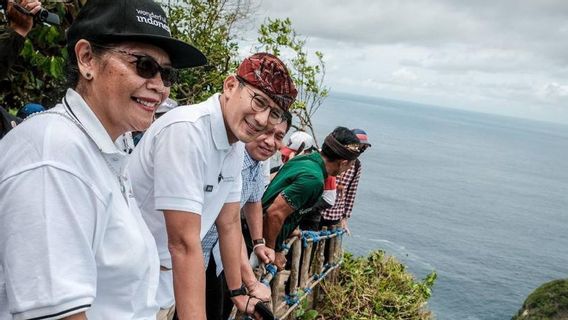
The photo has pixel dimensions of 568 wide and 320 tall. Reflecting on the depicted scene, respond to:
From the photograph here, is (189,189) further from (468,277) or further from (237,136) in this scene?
(468,277)

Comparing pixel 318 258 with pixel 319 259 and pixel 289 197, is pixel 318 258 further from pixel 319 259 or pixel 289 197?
pixel 289 197

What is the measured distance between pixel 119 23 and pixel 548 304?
44.5m

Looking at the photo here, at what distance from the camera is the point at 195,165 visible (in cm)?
234

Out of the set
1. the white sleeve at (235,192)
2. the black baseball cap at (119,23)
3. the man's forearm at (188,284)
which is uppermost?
the black baseball cap at (119,23)

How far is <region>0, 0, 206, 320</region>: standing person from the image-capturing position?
3.94 ft

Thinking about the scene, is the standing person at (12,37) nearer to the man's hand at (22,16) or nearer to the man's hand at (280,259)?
the man's hand at (22,16)

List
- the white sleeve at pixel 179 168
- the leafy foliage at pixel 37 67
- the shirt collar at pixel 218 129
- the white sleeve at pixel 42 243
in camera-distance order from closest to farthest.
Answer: the white sleeve at pixel 42 243 → the white sleeve at pixel 179 168 → the shirt collar at pixel 218 129 → the leafy foliage at pixel 37 67

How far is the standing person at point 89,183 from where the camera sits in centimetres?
120

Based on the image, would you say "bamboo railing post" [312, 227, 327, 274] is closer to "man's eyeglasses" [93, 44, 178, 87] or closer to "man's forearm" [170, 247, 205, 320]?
"man's forearm" [170, 247, 205, 320]

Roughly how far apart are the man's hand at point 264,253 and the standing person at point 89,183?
7.53ft

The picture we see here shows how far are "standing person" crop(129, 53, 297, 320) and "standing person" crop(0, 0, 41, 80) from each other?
1472mm

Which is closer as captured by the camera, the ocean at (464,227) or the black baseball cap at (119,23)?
the black baseball cap at (119,23)

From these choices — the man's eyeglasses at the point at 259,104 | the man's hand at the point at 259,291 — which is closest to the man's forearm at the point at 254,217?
the man's hand at the point at 259,291

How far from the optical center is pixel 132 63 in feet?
5.41
